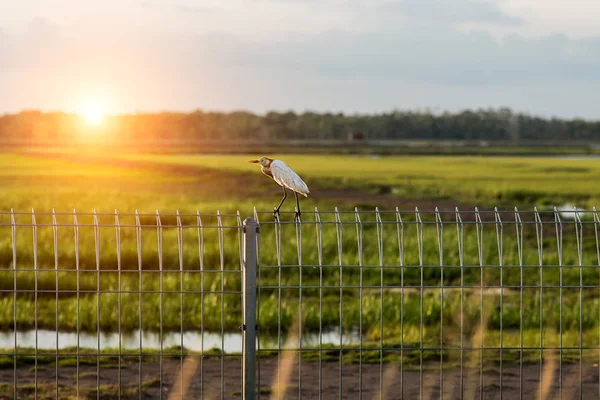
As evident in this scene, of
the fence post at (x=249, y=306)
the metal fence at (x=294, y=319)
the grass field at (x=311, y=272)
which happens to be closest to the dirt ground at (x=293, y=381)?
the metal fence at (x=294, y=319)

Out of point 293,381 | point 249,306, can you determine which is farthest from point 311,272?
point 249,306

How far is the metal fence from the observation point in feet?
23.6

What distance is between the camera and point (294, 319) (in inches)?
568

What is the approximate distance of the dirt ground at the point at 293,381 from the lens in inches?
387

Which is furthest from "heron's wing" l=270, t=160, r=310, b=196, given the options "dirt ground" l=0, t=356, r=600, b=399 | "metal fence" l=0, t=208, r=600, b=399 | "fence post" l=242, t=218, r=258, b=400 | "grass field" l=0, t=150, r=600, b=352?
"dirt ground" l=0, t=356, r=600, b=399

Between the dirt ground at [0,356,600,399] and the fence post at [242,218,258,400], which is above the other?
the fence post at [242,218,258,400]

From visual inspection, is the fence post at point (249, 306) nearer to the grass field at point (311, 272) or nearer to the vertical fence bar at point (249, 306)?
the vertical fence bar at point (249, 306)

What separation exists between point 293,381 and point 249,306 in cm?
337

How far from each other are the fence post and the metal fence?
11mm

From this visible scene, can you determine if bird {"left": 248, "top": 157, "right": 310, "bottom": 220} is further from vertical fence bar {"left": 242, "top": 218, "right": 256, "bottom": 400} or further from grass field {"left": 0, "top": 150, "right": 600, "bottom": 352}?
vertical fence bar {"left": 242, "top": 218, "right": 256, "bottom": 400}

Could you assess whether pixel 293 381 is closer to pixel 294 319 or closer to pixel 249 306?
pixel 249 306

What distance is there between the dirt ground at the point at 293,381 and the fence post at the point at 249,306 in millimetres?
1991

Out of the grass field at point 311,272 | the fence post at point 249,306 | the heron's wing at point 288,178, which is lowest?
the grass field at point 311,272

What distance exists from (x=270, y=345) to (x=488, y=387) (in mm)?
3771
